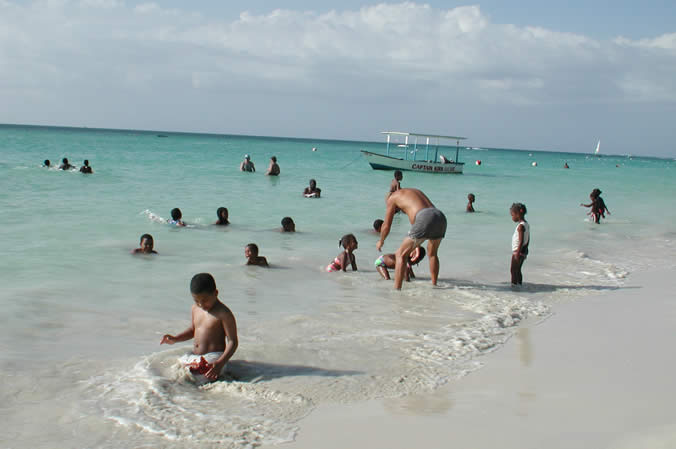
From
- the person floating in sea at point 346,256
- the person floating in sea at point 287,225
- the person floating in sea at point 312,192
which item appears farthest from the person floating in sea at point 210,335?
the person floating in sea at point 312,192

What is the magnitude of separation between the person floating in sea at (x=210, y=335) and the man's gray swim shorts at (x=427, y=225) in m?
3.51

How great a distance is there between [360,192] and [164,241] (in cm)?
1409

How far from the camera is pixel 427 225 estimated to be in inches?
299

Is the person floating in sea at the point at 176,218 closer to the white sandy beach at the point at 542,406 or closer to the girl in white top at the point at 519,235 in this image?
the girl in white top at the point at 519,235

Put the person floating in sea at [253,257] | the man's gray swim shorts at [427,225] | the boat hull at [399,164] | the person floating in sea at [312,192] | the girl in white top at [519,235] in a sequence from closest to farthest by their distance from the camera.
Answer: the man's gray swim shorts at [427,225] → the girl in white top at [519,235] → the person floating in sea at [253,257] → the person floating in sea at [312,192] → the boat hull at [399,164]

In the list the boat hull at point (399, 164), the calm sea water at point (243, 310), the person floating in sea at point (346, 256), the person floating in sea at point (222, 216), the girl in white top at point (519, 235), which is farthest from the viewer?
the boat hull at point (399, 164)

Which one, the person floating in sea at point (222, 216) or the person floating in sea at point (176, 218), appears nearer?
the person floating in sea at point (176, 218)

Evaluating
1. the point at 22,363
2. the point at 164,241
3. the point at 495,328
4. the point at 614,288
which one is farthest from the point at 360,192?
the point at 22,363

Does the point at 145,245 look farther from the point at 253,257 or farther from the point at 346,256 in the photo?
the point at 346,256

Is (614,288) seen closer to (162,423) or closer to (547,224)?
(162,423)

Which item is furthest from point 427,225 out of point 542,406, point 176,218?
point 176,218

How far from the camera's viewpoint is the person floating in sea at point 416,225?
762 centimetres

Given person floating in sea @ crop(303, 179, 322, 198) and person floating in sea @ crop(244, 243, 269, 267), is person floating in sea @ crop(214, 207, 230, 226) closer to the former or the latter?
person floating in sea @ crop(244, 243, 269, 267)

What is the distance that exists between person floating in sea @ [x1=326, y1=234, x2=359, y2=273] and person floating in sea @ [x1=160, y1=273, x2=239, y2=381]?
4634mm
